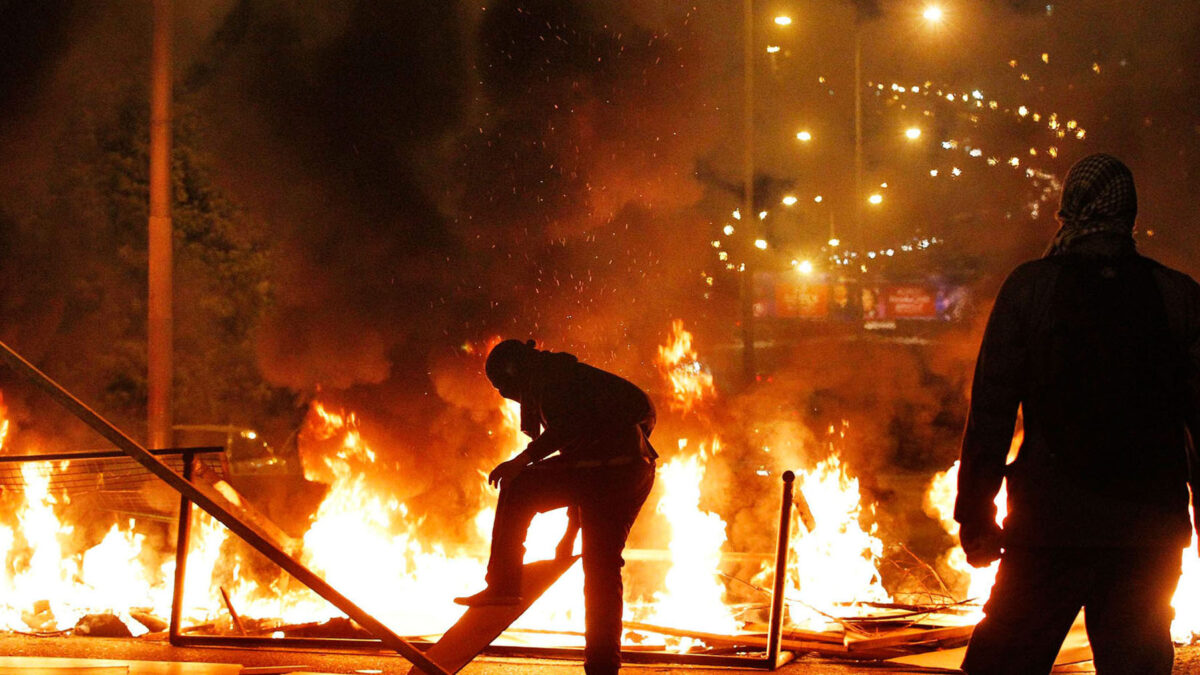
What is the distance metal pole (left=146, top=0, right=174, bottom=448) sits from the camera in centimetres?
724

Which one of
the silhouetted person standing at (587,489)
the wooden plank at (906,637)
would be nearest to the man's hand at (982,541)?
the silhouetted person standing at (587,489)

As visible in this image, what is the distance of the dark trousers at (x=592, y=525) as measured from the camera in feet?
11.9

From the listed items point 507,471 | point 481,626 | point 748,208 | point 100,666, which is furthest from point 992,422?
point 748,208

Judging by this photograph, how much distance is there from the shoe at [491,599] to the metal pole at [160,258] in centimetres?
435

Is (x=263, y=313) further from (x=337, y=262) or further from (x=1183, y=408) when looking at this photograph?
(x=1183, y=408)

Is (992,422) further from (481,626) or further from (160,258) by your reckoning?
(160,258)

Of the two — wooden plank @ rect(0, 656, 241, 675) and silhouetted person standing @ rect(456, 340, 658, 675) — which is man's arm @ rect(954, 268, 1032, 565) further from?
wooden plank @ rect(0, 656, 241, 675)

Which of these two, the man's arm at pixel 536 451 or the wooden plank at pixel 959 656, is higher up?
the man's arm at pixel 536 451

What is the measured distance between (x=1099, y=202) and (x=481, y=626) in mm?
2576

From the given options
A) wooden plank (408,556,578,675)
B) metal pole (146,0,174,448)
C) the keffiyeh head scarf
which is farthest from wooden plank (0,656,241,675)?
the keffiyeh head scarf

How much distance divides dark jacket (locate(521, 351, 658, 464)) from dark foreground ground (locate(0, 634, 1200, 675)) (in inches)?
40.5

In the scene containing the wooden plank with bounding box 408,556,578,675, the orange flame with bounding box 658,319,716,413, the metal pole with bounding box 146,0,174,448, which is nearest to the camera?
the wooden plank with bounding box 408,556,578,675

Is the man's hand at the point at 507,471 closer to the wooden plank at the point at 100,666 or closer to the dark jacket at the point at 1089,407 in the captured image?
the wooden plank at the point at 100,666

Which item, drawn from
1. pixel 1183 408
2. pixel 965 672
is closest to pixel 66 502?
pixel 965 672
